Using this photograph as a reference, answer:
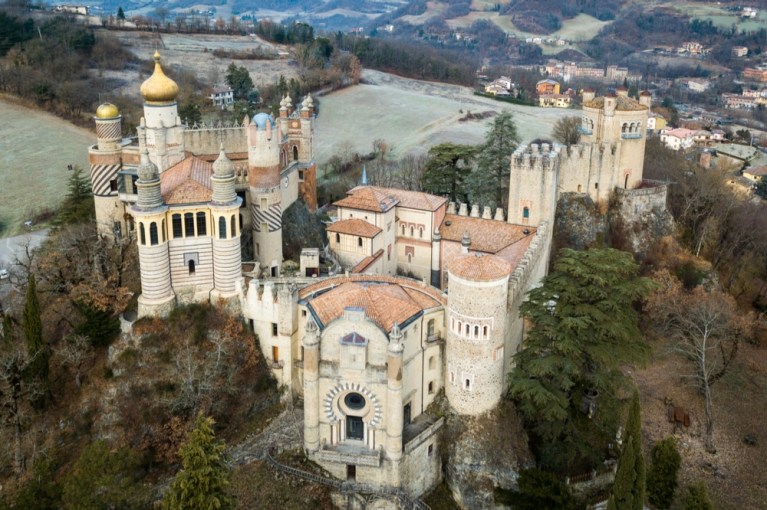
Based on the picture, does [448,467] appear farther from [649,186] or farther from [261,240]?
[649,186]

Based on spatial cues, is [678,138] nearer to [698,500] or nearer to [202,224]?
[698,500]

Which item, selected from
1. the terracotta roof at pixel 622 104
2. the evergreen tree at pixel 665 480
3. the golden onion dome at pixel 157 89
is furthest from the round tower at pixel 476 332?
the terracotta roof at pixel 622 104

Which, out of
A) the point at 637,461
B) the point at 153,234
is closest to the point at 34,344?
the point at 153,234

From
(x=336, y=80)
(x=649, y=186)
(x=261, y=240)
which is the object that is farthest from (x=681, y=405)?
(x=336, y=80)

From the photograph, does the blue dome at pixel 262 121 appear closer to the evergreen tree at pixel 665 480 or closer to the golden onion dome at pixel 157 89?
the golden onion dome at pixel 157 89

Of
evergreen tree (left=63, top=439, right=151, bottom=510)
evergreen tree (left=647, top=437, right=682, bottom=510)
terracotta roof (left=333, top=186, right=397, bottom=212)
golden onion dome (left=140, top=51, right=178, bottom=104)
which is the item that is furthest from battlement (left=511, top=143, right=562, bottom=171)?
evergreen tree (left=63, top=439, right=151, bottom=510)

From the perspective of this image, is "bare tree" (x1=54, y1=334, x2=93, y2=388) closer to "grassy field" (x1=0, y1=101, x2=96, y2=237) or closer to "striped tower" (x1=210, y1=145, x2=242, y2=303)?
"striped tower" (x1=210, y1=145, x2=242, y2=303)
